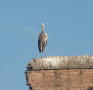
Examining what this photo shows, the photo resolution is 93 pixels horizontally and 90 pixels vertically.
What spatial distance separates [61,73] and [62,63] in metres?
0.27

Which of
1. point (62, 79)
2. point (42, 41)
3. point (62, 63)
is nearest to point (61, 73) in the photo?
point (62, 79)

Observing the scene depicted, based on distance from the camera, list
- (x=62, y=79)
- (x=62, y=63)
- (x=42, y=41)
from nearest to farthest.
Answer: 1. (x=62, y=79)
2. (x=62, y=63)
3. (x=42, y=41)

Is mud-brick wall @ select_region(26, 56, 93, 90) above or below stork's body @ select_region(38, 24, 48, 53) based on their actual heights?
below

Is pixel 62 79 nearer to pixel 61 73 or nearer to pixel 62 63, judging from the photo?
pixel 61 73

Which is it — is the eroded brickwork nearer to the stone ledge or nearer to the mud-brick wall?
the mud-brick wall

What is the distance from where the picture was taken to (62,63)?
40.0 feet

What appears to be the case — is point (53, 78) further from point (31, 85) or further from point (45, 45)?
point (45, 45)

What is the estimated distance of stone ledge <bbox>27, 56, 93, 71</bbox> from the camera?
477 inches

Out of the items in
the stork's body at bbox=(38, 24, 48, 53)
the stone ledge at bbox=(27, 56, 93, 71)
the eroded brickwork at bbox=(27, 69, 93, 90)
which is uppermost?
the stork's body at bbox=(38, 24, 48, 53)

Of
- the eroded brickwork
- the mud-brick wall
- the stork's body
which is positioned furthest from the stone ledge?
the stork's body

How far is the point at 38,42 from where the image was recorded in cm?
1559

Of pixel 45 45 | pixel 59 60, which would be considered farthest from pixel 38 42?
pixel 59 60

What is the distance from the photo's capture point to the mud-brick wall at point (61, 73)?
12.0 m

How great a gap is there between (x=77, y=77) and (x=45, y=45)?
12.4ft
